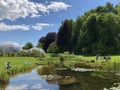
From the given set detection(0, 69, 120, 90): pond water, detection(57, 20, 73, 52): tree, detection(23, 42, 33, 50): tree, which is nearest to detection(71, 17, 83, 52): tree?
detection(57, 20, 73, 52): tree

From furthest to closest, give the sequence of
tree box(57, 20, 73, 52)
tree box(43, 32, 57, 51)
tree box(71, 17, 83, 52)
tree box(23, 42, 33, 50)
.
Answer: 1. tree box(23, 42, 33, 50)
2. tree box(43, 32, 57, 51)
3. tree box(57, 20, 73, 52)
4. tree box(71, 17, 83, 52)

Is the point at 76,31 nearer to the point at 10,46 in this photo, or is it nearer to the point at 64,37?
the point at 64,37

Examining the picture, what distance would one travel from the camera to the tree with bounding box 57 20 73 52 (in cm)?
9519

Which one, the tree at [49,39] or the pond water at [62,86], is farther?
the tree at [49,39]

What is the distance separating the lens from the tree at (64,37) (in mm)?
95188

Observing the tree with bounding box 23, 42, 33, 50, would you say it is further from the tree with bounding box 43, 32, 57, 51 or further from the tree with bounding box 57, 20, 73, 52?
the tree with bounding box 57, 20, 73, 52

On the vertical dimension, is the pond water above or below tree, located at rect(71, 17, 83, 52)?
below

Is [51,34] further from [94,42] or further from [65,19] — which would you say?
[94,42]

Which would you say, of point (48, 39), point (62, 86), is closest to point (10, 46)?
point (48, 39)

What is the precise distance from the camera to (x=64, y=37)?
95938mm

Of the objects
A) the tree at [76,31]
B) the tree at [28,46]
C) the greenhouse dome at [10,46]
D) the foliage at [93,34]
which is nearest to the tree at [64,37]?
the foliage at [93,34]

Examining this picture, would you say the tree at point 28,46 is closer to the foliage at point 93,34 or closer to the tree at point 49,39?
the tree at point 49,39

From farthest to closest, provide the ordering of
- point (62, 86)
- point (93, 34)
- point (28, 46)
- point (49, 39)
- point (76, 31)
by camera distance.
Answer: point (28, 46) < point (49, 39) < point (76, 31) < point (93, 34) < point (62, 86)

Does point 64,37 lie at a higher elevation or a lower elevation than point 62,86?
higher
